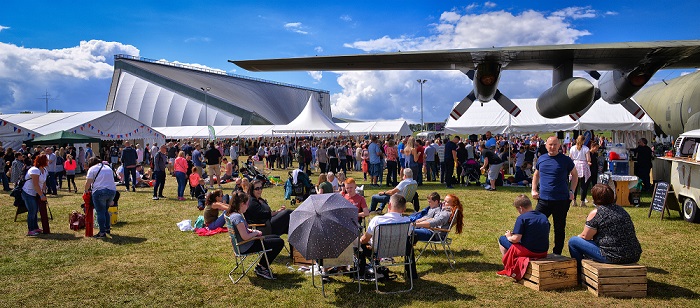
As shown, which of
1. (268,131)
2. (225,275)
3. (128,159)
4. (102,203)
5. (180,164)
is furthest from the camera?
(268,131)

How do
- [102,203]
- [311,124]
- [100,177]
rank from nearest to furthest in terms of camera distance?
[100,177], [102,203], [311,124]

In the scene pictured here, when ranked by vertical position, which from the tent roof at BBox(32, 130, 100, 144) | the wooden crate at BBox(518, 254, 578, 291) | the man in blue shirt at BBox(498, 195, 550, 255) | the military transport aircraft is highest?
the military transport aircraft

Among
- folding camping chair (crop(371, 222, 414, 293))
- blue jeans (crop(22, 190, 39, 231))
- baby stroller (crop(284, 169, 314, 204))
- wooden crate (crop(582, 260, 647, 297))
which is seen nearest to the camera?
wooden crate (crop(582, 260, 647, 297))

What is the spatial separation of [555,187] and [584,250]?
99 cm

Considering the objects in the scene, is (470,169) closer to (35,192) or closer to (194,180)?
(194,180)

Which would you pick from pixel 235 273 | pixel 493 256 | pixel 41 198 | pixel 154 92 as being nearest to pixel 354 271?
pixel 235 273

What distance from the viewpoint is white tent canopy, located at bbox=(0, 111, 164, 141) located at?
24.0 meters

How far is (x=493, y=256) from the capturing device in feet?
20.5

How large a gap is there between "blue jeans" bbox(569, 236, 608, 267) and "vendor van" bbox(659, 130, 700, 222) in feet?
14.0

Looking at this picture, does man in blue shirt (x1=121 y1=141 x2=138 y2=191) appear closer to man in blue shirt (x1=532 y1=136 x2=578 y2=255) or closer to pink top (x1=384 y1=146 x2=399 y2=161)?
pink top (x1=384 y1=146 x2=399 y2=161)

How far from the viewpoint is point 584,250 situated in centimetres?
488

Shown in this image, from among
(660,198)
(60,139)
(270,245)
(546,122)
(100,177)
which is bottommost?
(270,245)

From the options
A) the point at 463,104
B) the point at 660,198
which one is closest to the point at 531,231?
the point at 463,104

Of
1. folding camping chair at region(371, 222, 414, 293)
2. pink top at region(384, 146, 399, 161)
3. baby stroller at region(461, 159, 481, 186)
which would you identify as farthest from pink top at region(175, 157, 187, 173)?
folding camping chair at region(371, 222, 414, 293)
